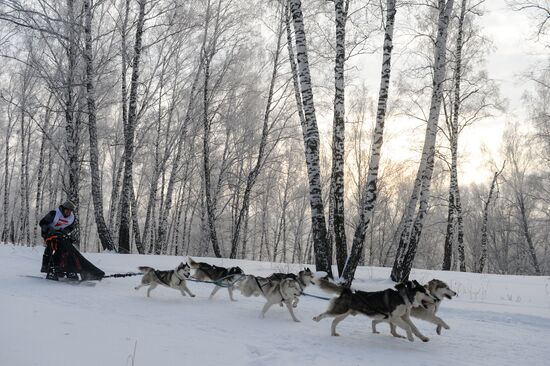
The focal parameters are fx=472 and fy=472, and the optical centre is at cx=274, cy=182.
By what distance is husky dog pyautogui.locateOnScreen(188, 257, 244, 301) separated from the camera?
830cm

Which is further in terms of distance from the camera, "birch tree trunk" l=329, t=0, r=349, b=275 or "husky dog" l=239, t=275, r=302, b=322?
"birch tree trunk" l=329, t=0, r=349, b=275

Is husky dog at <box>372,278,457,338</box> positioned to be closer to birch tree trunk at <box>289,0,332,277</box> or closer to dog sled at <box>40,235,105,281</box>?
birch tree trunk at <box>289,0,332,277</box>

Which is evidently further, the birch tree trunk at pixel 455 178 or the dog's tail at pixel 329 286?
the birch tree trunk at pixel 455 178

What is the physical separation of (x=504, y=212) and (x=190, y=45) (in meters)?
38.6

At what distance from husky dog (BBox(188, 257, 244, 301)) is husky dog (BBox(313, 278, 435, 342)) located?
2.72 metres

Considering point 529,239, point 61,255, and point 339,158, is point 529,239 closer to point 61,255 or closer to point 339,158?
point 339,158

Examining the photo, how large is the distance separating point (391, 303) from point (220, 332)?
214cm

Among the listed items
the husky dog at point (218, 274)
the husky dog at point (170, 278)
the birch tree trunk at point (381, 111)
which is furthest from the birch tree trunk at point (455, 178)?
the husky dog at point (170, 278)

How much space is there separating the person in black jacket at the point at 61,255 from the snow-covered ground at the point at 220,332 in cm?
30

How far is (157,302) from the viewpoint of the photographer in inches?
313

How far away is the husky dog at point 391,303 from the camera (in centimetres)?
563

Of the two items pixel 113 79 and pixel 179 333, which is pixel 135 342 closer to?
pixel 179 333

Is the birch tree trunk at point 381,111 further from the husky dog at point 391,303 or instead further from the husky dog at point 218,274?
the husky dog at point 391,303

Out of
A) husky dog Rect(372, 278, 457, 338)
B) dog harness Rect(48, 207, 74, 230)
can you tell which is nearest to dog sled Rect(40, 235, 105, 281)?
dog harness Rect(48, 207, 74, 230)
